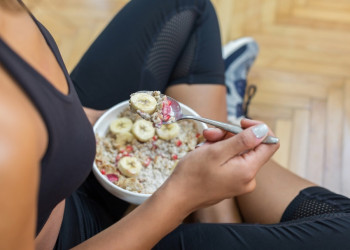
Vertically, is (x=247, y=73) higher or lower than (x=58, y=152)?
lower

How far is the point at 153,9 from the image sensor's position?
91cm

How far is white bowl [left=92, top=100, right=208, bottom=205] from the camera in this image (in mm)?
747

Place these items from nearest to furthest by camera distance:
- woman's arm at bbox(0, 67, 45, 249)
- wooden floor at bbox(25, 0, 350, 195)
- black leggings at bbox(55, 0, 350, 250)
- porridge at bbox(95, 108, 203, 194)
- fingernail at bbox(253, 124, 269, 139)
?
woman's arm at bbox(0, 67, 45, 249) → fingernail at bbox(253, 124, 269, 139) → black leggings at bbox(55, 0, 350, 250) → porridge at bbox(95, 108, 203, 194) → wooden floor at bbox(25, 0, 350, 195)

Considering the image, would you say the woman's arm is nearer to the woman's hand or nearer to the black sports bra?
the black sports bra

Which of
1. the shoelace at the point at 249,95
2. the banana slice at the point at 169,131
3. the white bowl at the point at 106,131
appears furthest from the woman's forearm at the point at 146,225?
the shoelace at the point at 249,95

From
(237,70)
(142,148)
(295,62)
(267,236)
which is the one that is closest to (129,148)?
(142,148)

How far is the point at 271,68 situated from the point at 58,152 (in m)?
1.12

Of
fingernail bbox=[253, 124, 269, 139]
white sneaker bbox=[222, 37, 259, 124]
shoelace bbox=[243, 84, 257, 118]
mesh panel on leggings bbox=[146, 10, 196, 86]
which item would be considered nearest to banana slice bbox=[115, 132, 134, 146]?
mesh panel on leggings bbox=[146, 10, 196, 86]

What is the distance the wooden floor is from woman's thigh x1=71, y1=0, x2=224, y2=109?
1.46 feet

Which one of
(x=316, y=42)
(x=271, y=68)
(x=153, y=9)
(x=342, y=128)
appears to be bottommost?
(x=342, y=128)

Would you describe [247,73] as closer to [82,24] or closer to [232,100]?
[232,100]

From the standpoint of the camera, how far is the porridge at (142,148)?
2.64 ft

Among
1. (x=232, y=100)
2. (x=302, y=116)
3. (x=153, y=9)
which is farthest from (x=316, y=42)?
(x=153, y=9)

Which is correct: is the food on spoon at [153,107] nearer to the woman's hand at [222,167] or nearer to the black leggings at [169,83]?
the woman's hand at [222,167]
